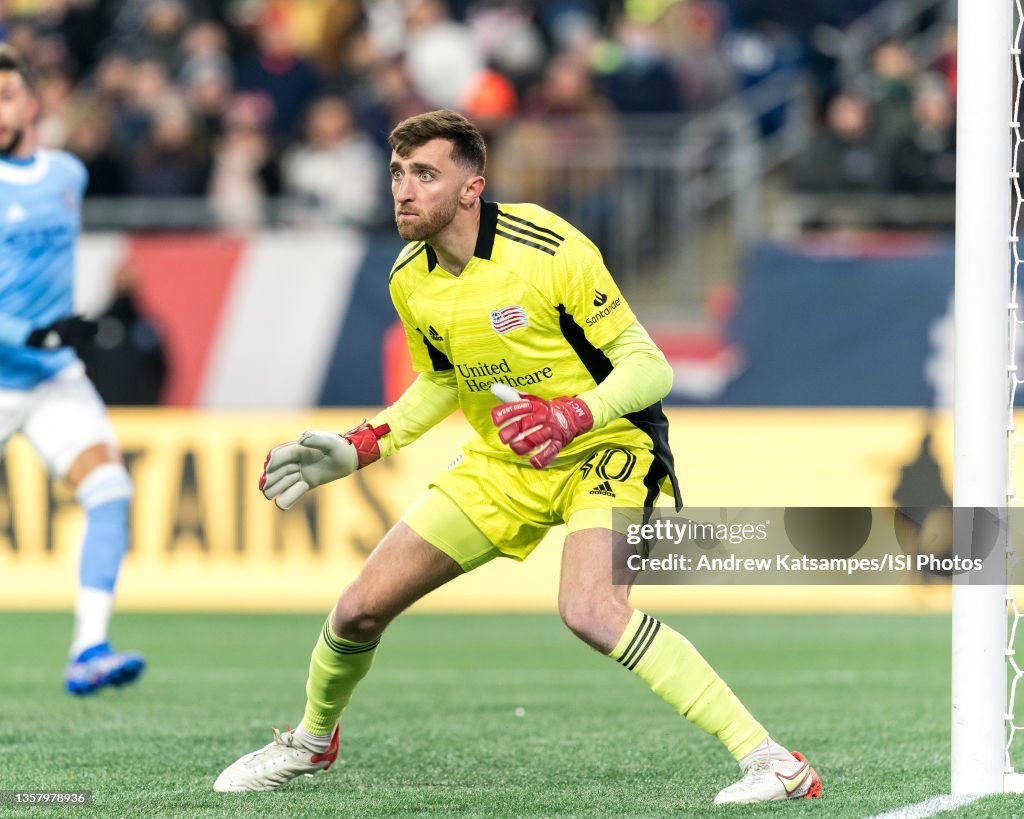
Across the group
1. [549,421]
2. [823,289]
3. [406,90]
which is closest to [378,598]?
[549,421]

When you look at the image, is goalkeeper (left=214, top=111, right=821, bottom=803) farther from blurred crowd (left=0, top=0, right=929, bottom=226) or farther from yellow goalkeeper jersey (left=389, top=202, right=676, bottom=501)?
blurred crowd (left=0, top=0, right=929, bottom=226)

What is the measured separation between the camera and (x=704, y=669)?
543 centimetres

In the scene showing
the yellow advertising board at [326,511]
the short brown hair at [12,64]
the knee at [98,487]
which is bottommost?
the yellow advertising board at [326,511]

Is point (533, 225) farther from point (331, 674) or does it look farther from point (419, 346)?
point (331, 674)

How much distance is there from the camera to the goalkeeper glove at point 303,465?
5.63m

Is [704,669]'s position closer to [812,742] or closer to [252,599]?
[812,742]

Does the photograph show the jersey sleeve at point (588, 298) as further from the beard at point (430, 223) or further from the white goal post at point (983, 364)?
the white goal post at point (983, 364)

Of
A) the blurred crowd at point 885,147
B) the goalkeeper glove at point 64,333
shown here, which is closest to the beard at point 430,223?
the goalkeeper glove at point 64,333

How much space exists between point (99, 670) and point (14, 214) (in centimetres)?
204

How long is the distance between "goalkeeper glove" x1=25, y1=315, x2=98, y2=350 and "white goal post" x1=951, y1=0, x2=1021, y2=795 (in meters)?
3.97

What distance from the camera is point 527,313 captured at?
560 cm

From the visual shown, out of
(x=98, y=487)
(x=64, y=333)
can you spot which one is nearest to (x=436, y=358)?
(x=64, y=333)

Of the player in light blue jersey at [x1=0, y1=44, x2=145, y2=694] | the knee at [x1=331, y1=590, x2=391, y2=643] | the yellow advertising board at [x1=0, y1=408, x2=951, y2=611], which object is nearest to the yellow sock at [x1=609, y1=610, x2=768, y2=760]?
the knee at [x1=331, y1=590, x2=391, y2=643]

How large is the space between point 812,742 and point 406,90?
10.4 meters
